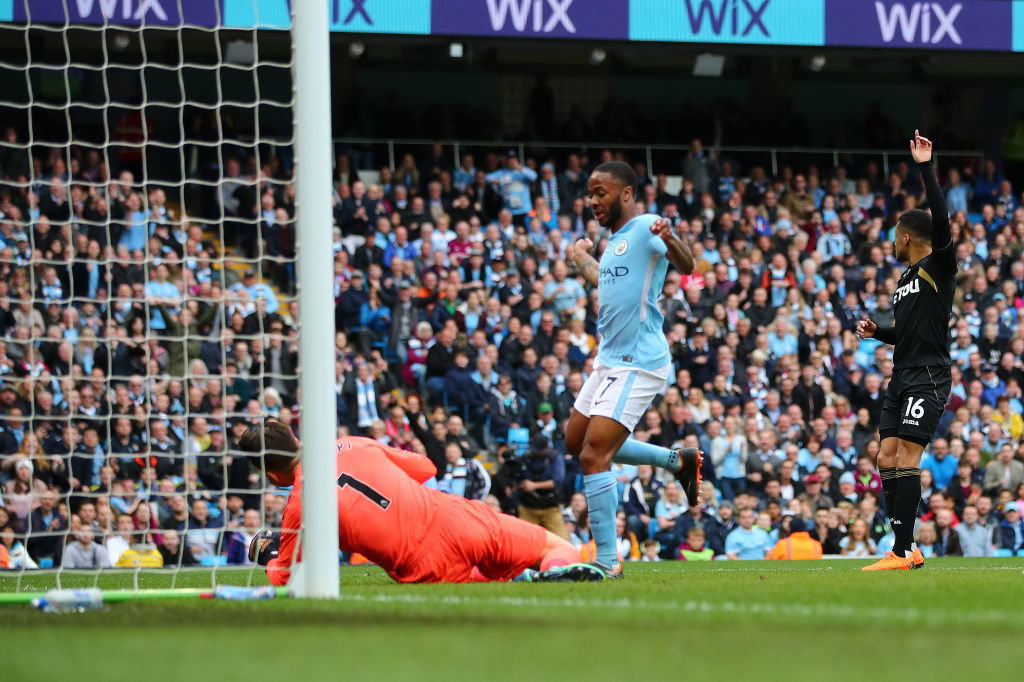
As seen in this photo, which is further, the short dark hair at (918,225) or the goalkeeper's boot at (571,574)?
the short dark hair at (918,225)

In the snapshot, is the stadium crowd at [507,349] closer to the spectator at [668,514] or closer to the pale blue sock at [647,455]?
the spectator at [668,514]

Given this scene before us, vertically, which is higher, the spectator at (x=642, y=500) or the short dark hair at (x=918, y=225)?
the short dark hair at (x=918, y=225)

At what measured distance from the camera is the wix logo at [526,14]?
2106 centimetres

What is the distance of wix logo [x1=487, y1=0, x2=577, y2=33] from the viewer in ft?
69.1

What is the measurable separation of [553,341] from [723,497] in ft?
9.65

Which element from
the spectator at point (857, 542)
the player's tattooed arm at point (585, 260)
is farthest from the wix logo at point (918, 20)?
→ the player's tattooed arm at point (585, 260)

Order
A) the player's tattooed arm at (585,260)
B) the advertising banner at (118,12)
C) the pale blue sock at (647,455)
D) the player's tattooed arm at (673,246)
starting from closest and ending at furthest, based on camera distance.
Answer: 1. the player's tattooed arm at (673,246)
2. the pale blue sock at (647,455)
3. the player's tattooed arm at (585,260)
4. the advertising banner at (118,12)

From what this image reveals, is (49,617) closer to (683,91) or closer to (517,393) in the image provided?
(517,393)

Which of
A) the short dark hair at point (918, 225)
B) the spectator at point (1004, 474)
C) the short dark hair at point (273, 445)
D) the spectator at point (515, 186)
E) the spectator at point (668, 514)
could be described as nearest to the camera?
the short dark hair at point (273, 445)

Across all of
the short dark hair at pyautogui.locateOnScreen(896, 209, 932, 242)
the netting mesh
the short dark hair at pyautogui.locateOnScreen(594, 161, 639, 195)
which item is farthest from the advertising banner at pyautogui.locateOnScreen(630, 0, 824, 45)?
the short dark hair at pyautogui.locateOnScreen(594, 161, 639, 195)

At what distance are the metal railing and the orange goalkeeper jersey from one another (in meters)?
14.5

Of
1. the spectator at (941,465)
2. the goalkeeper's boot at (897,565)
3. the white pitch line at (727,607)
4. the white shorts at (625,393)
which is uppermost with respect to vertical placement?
the white shorts at (625,393)

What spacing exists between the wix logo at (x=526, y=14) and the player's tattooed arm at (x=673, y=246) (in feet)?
44.7

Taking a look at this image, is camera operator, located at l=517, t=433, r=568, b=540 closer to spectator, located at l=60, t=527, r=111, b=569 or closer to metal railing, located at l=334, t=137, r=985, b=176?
spectator, located at l=60, t=527, r=111, b=569
